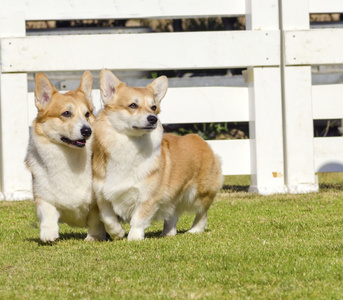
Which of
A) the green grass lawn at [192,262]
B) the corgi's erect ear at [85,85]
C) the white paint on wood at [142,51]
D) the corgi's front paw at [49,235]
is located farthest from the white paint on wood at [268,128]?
the corgi's front paw at [49,235]

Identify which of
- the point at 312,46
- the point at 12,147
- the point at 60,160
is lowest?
the point at 12,147

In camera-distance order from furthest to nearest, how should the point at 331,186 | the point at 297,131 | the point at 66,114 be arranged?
the point at 331,186
the point at 297,131
the point at 66,114

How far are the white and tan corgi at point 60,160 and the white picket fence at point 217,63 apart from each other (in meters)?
3.05

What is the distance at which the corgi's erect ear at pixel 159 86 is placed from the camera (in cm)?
541

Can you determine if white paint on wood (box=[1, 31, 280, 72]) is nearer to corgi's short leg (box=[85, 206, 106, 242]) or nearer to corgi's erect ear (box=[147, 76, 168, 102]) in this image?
corgi's erect ear (box=[147, 76, 168, 102])

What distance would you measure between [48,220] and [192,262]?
3.87ft

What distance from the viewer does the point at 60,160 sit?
5176 millimetres

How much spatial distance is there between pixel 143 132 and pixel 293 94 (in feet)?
12.2

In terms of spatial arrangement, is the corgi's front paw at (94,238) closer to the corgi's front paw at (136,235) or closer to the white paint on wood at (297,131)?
the corgi's front paw at (136,235)

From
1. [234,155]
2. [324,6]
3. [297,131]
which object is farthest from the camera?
[324,6]

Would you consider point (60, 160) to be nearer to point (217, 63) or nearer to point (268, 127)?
point (217, 63)

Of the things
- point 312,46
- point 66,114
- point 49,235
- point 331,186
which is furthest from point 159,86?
point 331,186

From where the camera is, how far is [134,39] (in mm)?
8281

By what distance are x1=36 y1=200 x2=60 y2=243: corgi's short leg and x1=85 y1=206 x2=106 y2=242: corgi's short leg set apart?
0.27 metres
